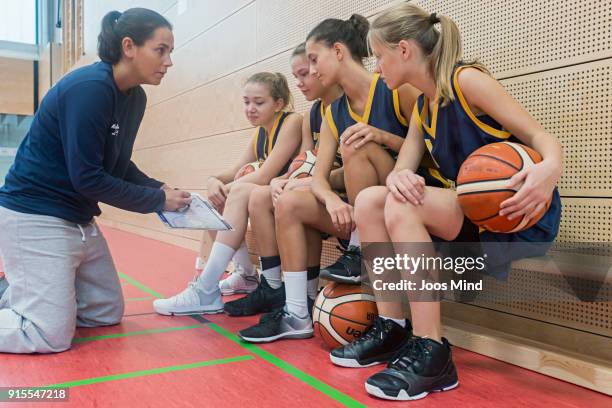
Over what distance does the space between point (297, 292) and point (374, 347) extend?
0.41 meters

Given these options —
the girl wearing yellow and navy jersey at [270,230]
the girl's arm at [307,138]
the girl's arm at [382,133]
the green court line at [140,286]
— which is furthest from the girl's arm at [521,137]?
the green court line at [140,286]

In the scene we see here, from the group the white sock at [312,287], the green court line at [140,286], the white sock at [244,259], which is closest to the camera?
the white sock at [312,287]

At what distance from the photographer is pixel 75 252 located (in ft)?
6.04

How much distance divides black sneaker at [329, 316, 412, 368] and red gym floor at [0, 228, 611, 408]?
1.2 inches

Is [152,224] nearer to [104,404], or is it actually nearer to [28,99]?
[104,404]

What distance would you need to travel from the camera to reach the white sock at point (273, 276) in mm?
2219

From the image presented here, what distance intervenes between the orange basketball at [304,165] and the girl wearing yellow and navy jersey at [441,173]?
1.85ft

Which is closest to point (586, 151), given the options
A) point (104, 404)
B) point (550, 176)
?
point (550, 176)

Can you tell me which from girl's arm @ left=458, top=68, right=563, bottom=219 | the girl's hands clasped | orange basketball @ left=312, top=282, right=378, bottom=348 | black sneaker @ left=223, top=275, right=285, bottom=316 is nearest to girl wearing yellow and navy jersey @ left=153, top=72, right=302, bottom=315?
black sneaker @ left=223, top=275, right=285, bottom=316

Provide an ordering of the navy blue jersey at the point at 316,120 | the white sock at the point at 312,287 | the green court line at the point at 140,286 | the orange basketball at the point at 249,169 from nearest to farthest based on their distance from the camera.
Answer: the white sock at the point at 312,287 < the navy blue jersey at the point at 316,120 < the orange basketball at the point at 249,169 < the green court line at the point at 140,286

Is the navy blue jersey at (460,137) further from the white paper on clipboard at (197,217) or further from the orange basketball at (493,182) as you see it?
the white paper on clipboard at (197,217)

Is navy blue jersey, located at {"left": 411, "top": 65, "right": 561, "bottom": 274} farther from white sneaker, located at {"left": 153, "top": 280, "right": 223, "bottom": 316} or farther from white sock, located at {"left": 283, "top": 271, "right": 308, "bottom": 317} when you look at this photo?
white sneaker, located at {"left": 153, "top": 280, "right": 223, "bottom": 316}

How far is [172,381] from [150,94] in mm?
5296

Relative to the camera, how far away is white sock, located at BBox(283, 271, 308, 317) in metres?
1.90
